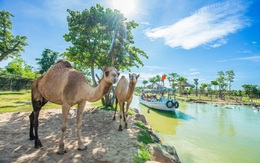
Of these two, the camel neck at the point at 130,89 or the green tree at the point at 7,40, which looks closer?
the camel neck at the point at 130,89

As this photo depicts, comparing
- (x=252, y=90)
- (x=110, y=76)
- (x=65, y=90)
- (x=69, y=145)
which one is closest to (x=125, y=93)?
(x=69, y=145)

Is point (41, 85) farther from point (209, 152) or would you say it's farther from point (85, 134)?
point (209, 152)

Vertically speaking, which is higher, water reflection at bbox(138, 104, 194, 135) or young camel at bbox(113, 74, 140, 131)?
young camel at bbox(113, 74, 140, 131)

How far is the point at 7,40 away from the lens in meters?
24.6

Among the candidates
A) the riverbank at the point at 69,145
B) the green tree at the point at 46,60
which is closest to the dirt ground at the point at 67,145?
the riverbank at the point at 69,145

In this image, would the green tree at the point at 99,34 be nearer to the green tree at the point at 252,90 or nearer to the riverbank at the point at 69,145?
the riverbank at the point at 69,145

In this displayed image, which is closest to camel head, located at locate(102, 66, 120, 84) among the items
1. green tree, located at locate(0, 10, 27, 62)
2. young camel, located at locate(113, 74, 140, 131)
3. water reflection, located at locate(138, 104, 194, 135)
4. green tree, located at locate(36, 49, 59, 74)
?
young camel, located at locate(113, 74, 140, 131)

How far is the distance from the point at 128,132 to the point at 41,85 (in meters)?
4.12

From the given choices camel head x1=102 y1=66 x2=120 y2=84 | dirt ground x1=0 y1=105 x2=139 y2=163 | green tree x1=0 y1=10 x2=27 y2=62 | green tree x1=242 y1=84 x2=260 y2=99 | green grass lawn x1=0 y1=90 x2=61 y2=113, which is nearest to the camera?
camel head x1=102 y1=66 x2=120 y2=84

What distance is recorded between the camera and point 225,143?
1095cm

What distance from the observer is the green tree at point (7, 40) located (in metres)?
23.6

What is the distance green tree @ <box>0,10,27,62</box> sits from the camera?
931 inches

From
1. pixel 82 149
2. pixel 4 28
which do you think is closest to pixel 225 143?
pixel 82 149

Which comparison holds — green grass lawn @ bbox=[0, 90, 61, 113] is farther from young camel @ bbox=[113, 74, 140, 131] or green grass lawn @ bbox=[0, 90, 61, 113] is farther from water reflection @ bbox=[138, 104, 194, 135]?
water reflection @ bbox=[138, 104, 194, 135]
